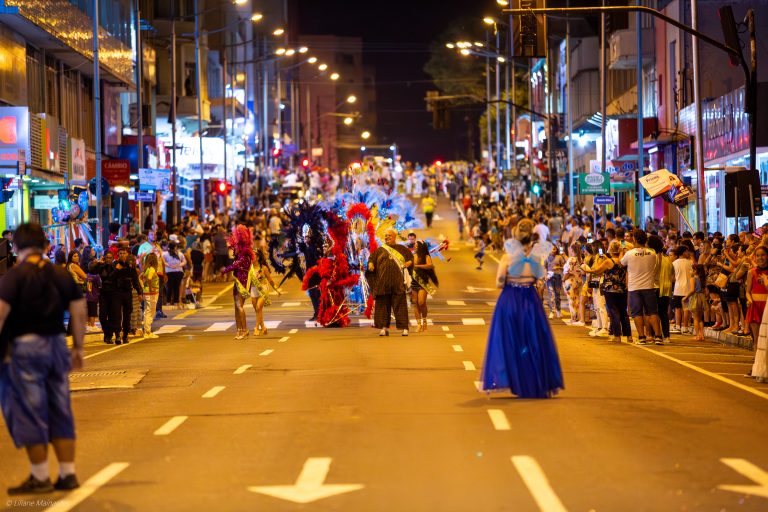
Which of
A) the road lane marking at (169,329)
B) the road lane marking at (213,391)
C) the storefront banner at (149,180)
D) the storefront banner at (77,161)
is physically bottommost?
the road lane marking at (169,329)

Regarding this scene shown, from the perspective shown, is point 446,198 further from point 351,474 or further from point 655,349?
point 351,474

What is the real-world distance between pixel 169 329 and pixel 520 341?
55.1 feet

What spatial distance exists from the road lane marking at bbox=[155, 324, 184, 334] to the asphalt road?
7.07 meters

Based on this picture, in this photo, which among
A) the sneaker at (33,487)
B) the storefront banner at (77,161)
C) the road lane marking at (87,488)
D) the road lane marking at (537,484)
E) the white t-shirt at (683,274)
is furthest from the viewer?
the storefront banner at (77,161)

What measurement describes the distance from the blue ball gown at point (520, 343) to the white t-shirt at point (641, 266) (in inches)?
357

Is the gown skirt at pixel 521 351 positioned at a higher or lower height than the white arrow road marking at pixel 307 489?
higher

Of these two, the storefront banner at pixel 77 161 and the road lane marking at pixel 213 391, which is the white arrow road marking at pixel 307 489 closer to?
the road lane marking at pixel 213 391

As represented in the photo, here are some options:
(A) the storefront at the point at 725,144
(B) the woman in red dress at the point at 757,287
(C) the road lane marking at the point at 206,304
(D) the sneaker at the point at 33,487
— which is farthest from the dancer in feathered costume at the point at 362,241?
(D) the sneaker at the point at 33,487

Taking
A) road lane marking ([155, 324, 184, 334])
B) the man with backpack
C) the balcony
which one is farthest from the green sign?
the man with backpack

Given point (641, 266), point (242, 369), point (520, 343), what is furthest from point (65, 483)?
point (641, 266)

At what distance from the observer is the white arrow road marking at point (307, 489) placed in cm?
1007

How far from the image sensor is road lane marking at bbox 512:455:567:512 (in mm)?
9625

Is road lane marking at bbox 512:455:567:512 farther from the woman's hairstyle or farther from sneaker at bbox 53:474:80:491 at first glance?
the woman's hairstyle

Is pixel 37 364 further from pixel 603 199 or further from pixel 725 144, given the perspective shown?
pixel 603 199
